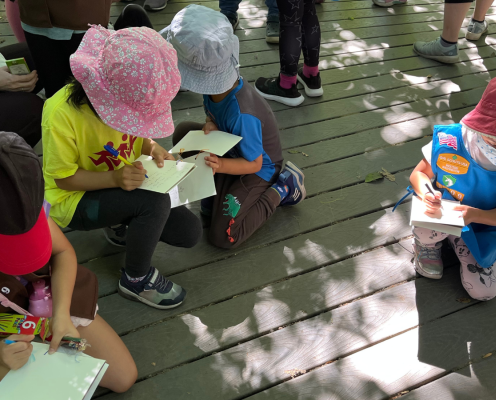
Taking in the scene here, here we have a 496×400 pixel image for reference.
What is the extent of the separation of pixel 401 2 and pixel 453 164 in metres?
3.47

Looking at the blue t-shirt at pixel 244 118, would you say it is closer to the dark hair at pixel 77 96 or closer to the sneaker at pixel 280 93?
the dark hair at pixel 77 96

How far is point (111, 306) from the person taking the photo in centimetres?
183

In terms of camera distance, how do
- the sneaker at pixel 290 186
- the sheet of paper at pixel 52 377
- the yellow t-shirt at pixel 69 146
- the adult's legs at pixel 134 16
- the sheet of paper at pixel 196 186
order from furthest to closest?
the adult's legs at pixel 134 16 < the sneaker at pixel 290 186 < the sheet of paper at pixel 196 186 < the yellow t-shirt at pixel 69 146 < the sheet of paper at pixel 52 377

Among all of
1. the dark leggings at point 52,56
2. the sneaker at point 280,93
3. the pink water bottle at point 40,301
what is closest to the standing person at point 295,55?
the sneaker at point 280,93

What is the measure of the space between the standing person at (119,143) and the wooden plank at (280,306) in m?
0.16

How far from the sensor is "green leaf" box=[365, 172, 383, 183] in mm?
2529

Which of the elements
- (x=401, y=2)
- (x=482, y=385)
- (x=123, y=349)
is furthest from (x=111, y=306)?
(x=401, y=2)

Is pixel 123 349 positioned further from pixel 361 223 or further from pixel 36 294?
pixel 361 223

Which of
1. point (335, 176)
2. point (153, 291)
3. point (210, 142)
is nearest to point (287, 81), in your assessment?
point (335, 176)

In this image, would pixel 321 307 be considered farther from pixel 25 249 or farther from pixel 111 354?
pixel 25 249

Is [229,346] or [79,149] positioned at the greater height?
[79,149]

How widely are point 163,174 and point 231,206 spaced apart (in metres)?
0.50

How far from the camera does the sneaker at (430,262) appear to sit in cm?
198

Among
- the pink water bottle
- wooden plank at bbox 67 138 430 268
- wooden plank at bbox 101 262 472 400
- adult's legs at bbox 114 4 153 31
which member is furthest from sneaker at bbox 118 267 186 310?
adult's legs at bbox 114 4 153 31
